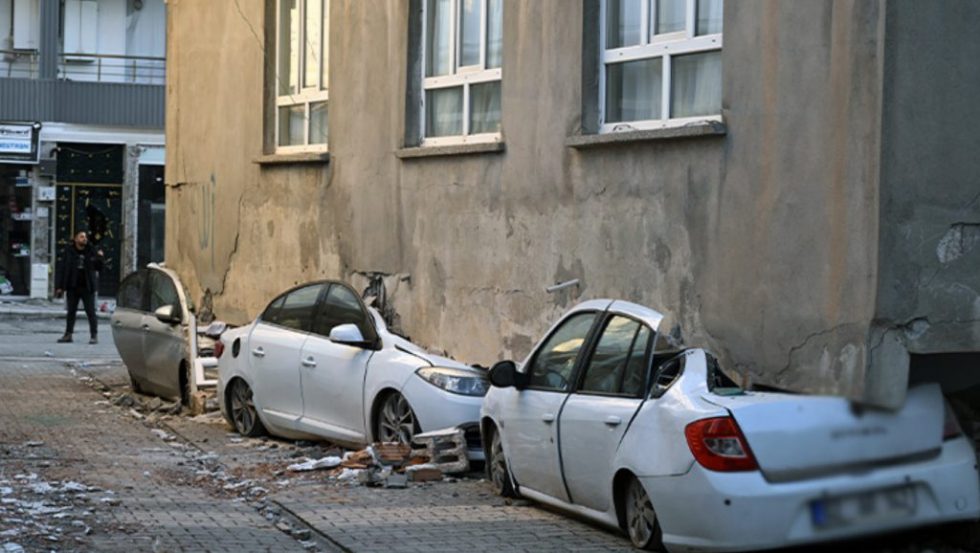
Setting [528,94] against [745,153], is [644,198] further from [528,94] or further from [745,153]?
[528,94]

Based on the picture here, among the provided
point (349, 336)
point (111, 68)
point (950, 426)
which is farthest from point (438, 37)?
point (111, 68)

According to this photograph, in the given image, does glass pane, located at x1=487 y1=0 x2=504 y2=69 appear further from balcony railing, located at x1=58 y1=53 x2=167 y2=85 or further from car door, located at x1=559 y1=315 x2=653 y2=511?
balcony railing, located at x1=58 y1=53 x2=167 y2=85

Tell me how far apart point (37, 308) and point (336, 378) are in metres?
23.6

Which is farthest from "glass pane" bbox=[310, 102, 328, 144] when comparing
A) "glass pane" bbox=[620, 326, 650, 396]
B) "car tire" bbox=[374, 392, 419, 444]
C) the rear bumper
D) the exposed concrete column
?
the exposed concrete column

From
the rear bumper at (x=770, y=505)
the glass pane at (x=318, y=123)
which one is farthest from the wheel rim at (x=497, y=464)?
the glass pane at (x=318, y=123)

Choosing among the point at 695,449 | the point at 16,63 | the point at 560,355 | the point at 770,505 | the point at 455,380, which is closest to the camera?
the point at 770,505

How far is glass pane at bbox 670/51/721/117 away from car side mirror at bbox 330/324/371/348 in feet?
10.1

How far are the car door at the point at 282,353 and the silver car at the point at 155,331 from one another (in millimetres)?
2485

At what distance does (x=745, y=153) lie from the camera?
10422 millimetres

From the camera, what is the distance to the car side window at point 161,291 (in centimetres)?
1667

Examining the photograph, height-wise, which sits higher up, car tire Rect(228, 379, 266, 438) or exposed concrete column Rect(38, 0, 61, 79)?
exposed concrete column Rect(38, 0, 61, 79)

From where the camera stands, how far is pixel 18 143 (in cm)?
3578

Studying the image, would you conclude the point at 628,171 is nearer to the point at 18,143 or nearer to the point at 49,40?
the point at 18,143

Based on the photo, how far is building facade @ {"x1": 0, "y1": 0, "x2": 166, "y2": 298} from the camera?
36031 mm
